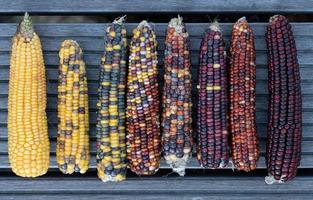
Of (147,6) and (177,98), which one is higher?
(147,6)

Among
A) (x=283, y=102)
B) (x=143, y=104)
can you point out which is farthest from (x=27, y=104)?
(x=283, y=102)

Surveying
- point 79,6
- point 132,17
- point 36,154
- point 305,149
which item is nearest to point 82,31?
point 79,6

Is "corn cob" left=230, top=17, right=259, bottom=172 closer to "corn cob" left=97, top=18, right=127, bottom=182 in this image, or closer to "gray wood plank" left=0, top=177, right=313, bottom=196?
"gray wood plank" left=0, top=177, right=313, bottom=196

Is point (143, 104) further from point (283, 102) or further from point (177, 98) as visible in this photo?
point (283, 102)

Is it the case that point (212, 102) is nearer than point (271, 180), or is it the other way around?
point (212, 102)

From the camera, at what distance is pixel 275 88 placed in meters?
2.40

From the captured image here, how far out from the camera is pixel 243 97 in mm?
2412

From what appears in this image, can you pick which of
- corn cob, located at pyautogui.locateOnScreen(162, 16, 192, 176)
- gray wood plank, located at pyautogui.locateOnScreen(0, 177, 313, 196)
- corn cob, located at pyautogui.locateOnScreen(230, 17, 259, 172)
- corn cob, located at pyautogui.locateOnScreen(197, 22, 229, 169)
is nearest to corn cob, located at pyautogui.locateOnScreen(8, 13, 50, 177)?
gray wood plank, located at pyautogui.locateOnScreen(0, 177, 313, 196)

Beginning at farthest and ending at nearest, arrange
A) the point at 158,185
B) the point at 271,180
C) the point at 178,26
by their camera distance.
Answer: the point at 158,185
the point at 271,180
the point at 178,26

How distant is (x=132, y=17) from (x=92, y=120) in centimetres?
63

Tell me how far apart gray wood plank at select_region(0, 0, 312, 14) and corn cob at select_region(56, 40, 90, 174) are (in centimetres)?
32

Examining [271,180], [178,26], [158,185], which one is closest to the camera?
[178,26]

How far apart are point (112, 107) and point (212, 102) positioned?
0.50 metres

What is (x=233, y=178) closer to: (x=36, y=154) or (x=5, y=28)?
(x=36, y=154)
